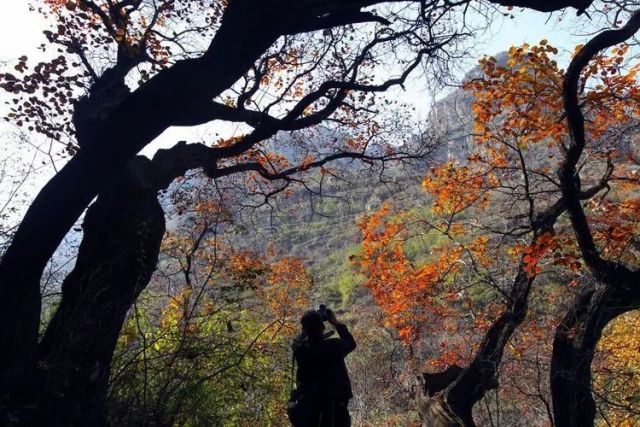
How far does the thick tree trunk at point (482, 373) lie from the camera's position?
7.47 m

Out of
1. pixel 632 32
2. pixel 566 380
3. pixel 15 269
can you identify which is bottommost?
pixel 566 380

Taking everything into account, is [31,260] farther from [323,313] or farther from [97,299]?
[323,313]

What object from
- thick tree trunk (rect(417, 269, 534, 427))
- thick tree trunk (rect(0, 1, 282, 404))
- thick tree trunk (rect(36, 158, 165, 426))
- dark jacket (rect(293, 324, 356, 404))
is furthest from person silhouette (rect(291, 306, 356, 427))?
thick tree trunk (rect(417, 269, 534, 427))

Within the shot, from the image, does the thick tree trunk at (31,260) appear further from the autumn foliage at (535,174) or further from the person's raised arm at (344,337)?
the autumn foliage at (535,174)

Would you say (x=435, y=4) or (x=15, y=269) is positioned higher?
(x=435, y=4)

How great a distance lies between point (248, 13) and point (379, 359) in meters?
27.5

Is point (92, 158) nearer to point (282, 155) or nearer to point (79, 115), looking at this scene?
point (79, 115)

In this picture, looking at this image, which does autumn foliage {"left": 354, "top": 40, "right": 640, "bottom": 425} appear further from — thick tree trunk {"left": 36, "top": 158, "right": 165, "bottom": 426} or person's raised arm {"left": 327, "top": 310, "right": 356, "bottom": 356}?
thick tree trunk {"left": 36, "top": 158, "right": 165, "bottom": 426}

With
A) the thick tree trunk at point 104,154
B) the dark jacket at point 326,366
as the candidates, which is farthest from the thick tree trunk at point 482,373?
the thick tree trunk at point 104,154

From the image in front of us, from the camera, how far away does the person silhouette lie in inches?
199

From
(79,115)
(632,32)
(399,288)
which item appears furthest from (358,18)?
(399,288)

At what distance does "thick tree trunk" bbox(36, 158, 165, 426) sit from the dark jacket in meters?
2.00

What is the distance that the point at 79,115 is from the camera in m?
Result: 6.62

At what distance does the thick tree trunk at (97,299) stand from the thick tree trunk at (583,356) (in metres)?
5.63
